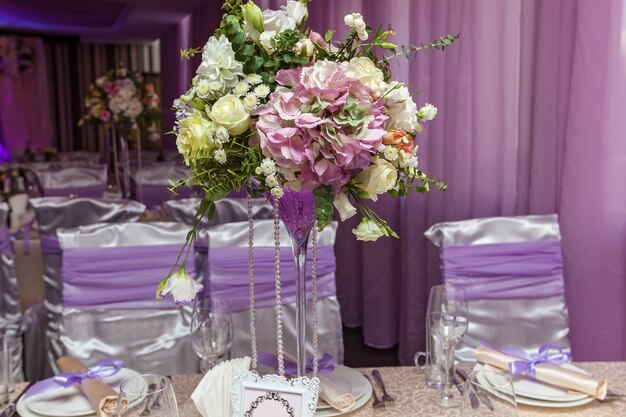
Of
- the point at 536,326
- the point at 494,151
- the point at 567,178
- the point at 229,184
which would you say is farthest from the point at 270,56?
the point at 494,151

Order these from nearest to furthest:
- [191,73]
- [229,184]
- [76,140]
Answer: [229,184], [191,73], [76,140]

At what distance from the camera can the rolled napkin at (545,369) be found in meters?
1.45

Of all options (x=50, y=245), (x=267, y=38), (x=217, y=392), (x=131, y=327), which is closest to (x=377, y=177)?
(x=267, y=38)

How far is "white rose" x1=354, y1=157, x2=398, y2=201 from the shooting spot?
113 cm

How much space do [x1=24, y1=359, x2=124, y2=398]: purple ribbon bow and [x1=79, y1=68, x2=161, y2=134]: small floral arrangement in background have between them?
364 cm

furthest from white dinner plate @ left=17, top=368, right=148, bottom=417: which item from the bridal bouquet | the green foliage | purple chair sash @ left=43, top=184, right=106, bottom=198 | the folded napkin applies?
purple chair sash @ left=43, top=184, right=106, bottom=198

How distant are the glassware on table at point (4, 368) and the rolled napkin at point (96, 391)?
4.8 inches

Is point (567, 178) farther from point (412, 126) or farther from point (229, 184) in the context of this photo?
point (229, 184)

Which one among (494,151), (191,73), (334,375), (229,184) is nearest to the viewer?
(229,184)

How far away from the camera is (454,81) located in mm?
3189

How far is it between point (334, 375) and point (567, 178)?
1.40 meters

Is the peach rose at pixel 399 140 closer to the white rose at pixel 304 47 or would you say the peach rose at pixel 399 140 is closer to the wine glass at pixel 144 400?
the white rose at pixel 304 47

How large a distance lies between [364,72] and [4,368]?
956mm

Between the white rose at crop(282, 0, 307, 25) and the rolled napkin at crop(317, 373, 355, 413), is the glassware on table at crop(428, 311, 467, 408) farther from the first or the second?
the white rose at crop(282, 0, 307, 25)
